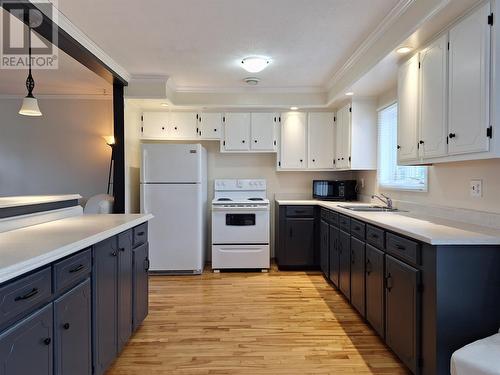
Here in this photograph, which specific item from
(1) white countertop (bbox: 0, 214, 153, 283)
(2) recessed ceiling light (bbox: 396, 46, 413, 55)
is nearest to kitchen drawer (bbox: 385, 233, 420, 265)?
(2) recessed ceiling light (bbox: 396, 46, 413, 55)

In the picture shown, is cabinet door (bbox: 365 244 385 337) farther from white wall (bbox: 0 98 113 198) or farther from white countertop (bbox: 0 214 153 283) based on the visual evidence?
white wall (bbox: 0 98 113 198)

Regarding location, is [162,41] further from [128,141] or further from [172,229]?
[172,229]

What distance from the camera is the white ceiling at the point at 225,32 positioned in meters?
2.28

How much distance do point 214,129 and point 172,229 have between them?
4.77ft

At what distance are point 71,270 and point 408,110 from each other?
2.47m

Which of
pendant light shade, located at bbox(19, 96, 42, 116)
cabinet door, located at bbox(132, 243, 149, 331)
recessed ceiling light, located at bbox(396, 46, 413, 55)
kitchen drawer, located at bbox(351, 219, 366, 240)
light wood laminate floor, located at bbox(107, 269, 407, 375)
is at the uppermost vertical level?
recessed ceiling light, located at bbox(396, 46, 413, 55)

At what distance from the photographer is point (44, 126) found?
4613mm

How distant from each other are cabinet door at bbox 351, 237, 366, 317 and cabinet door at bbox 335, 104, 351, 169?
142 cm

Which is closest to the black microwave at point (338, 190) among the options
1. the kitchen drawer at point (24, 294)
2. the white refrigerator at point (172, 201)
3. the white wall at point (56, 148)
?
the white refrigerator at point (172, 201)

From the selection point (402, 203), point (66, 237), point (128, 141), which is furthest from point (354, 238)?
point (128, 141)

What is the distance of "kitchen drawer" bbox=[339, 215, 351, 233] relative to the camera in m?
2.99

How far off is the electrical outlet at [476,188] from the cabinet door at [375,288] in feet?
2.31

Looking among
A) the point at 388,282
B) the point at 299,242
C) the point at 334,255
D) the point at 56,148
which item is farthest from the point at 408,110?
the point at 56,148

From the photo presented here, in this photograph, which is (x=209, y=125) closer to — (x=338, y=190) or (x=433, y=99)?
(x=338, y=190)
